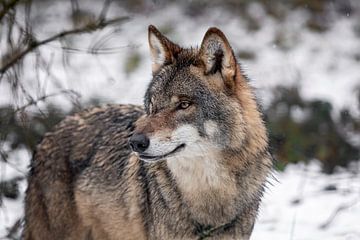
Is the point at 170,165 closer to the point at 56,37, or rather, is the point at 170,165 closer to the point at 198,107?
the point at 198,107

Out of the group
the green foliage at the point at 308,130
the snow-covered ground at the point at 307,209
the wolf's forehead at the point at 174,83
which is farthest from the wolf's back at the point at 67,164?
the green foliage at the point at 308,130

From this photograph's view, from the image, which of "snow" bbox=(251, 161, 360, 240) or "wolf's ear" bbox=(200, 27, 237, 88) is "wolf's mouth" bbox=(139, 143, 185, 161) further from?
"snow" bbox=(251, 161, 360, 240)

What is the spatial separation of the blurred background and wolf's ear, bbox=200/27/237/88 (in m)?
1.08

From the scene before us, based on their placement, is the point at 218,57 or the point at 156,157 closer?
the point at 156,157

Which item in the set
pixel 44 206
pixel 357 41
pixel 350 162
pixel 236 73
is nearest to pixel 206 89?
pixel 236 73

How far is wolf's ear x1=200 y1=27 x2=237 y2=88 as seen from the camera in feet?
16.3

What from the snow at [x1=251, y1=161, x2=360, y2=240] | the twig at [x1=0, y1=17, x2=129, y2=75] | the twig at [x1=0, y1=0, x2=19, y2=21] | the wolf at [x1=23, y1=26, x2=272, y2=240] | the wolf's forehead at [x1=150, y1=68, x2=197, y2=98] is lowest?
the snow at [x1=251, y1=161, x2=360, y2=240]

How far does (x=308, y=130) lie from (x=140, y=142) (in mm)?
6662

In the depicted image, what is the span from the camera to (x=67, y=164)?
241 inches

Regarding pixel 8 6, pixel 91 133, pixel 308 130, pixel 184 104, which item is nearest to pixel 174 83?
pixel 184 104

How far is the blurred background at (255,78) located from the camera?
7.04 meters

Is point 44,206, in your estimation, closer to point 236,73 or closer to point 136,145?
point 136,145

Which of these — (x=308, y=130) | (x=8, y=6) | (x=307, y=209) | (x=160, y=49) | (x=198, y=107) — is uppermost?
(x=8, y=6)

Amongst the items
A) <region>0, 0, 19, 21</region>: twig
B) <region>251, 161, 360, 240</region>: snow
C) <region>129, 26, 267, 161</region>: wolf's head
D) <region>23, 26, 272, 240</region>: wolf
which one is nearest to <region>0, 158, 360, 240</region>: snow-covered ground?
<region>251, 161, 360, 240</region>: snow
